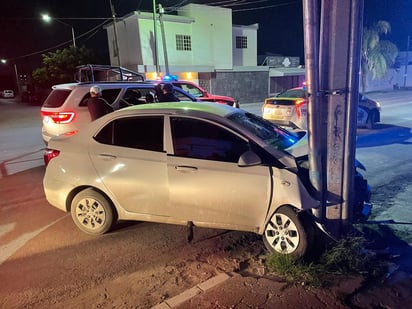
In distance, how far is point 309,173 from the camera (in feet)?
12.1

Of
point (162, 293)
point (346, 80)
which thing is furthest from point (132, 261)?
point (346, 80)

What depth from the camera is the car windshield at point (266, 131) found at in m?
3.99

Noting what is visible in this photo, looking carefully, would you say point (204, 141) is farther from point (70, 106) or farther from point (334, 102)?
point (70, 106)

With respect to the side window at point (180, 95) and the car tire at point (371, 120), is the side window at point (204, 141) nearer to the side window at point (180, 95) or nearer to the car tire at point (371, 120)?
the side window at point (180, 95)

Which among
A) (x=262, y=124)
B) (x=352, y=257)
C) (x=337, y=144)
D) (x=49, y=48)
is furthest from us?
(x=49, y=48)

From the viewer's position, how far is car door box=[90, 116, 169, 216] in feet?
13.0

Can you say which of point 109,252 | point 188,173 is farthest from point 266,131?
point 109,252

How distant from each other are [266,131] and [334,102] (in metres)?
0.99

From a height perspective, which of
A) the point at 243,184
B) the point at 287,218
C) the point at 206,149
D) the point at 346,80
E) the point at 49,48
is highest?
the point at 49,48

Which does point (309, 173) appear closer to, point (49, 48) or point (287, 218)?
point (287, 218)

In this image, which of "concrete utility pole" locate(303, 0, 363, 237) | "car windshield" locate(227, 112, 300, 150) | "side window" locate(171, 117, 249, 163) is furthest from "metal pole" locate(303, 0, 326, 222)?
"side window" locate(171, 117, 249, 163)

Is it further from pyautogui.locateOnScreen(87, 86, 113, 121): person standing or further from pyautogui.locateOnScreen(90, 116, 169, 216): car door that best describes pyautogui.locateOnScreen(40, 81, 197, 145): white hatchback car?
pyautogui.locateOnScreen(90, 116, 169, 216): car door

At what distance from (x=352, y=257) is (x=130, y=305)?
89.6 inches

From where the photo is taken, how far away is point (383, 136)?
34.4 feet
